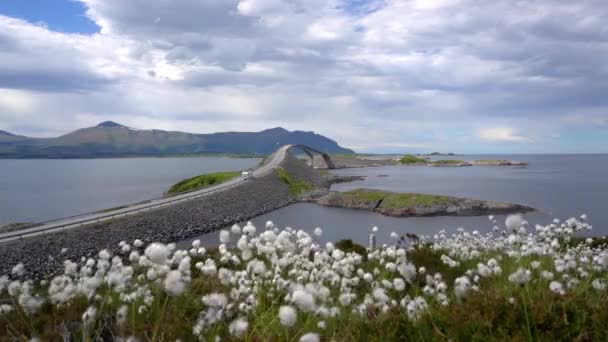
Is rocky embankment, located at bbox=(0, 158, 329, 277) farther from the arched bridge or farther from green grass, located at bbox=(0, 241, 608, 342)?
the arched bridge

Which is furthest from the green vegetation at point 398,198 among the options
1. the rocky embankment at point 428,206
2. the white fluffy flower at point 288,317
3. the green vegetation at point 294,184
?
the white fluffy flower at point 288,317

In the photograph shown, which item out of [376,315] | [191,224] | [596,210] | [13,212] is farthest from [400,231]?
[13,212]

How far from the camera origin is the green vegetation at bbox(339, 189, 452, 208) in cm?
5100

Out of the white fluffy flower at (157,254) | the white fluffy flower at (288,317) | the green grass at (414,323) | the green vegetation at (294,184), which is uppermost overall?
the white fluffy flower at (157,254)

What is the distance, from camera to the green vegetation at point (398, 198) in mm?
51000

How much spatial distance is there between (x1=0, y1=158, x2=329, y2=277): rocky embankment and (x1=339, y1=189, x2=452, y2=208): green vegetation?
10768 mm

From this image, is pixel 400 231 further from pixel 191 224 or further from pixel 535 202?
pixel 535 202

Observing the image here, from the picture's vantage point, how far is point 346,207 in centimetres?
5638

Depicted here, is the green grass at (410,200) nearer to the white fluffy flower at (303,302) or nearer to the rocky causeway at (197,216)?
the rocky causeway at (197,216)

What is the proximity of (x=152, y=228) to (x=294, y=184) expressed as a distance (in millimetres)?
43037

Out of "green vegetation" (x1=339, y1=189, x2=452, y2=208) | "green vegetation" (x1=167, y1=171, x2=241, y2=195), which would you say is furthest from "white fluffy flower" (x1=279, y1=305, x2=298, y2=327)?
"green vegetation" (x1=167, y1=171, x2=241, y2=195)

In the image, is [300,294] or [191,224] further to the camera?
[191,224]

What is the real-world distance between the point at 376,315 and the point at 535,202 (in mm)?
56239

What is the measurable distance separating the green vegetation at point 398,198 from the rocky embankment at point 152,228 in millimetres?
10768
